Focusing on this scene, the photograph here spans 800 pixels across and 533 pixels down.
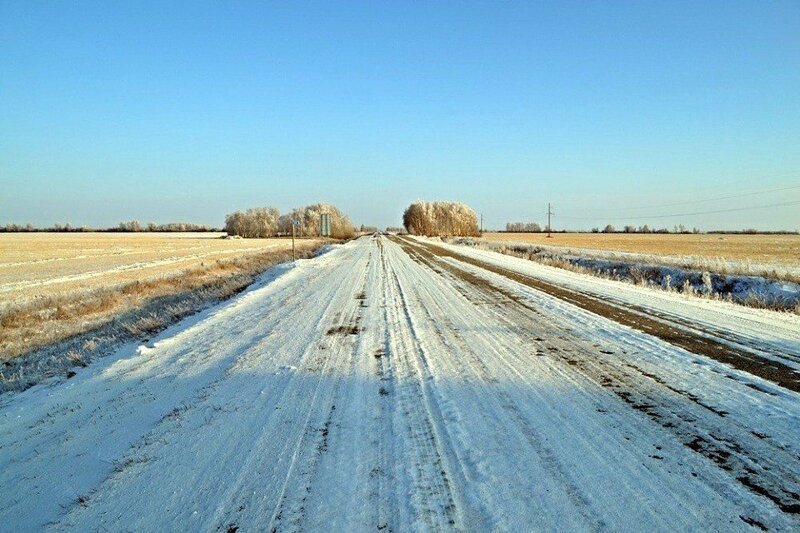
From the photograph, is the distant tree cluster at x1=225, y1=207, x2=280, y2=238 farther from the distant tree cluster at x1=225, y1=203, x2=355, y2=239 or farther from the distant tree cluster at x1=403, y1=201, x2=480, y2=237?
the distant tree cluster at x1=403, y1=201, x2=480, y2=237

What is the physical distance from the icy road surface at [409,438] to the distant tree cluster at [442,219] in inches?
4893

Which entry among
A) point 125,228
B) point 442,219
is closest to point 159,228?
point 125,228

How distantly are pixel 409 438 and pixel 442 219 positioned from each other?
5210 inches

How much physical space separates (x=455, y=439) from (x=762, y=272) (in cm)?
1881

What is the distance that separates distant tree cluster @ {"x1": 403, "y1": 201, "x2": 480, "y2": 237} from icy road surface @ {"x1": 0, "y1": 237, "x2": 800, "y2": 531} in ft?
408

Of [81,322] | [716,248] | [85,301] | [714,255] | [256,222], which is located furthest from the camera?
[256,222]

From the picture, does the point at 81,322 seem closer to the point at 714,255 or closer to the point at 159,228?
the point at 714,255

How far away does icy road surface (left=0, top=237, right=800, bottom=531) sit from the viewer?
2.59 m

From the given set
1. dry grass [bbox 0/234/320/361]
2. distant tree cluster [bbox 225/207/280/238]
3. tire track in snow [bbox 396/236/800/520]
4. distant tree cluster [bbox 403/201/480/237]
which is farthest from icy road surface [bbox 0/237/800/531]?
distant tree cluster [bbox 225/207/280/238]

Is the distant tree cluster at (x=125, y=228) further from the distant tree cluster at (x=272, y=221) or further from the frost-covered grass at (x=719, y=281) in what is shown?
the frost-covered grass at (x=719, y=281)

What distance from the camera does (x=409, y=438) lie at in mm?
3475

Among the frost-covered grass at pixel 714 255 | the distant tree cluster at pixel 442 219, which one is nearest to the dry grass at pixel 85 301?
the frost-covered grass at pixel 714 255

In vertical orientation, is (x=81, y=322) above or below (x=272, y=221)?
below

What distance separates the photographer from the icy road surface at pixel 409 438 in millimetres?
2586
